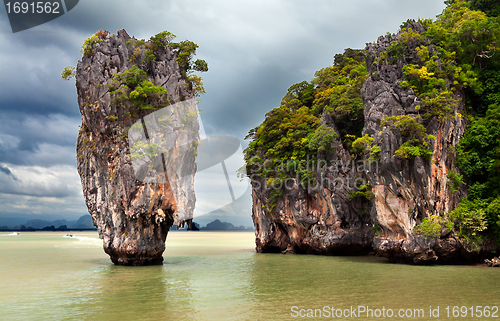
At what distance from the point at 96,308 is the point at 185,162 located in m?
13.7

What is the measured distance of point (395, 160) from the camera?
22.7 metres

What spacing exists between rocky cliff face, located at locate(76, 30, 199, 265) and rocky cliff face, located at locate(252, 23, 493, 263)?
1254cm

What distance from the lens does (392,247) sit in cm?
2319

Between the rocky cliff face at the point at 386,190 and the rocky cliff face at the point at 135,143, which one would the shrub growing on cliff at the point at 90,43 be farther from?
the rocky cliff face at the point at 386,190

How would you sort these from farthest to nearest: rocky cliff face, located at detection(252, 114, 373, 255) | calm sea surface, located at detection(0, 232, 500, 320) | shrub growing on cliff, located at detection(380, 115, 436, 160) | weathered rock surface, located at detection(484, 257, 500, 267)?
rocky cliff face, located at detection(252, 114, 373, 255)
shrub growing on cliff, located at detection(380, 115, 436, 160)
weathered rock surface, located at detection(484, 257, 500, 267)
calm sea surface, located at detection(0, 232, 500, 320)

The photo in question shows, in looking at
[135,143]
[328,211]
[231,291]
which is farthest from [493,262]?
[135,143]

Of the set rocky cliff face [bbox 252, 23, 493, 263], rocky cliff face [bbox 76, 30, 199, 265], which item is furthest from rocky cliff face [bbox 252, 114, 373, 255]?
rocky cliff face [bbox 76, 30, 199, 265]

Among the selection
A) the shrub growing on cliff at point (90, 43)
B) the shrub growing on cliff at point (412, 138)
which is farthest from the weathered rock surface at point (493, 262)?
the shrub growing on cliff at point (90, 43)

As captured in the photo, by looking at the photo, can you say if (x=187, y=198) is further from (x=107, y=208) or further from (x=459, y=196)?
(x=459, y=196)

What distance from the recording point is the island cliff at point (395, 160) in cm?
2173

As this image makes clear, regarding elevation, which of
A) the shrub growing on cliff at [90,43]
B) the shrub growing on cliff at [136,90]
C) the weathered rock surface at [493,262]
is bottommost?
the weathered rock surface at [493,262]

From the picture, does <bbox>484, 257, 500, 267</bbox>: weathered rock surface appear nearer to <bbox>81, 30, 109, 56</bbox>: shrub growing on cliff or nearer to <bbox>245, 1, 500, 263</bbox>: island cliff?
<bbox>245, 1, 500, 263</bbox>: island cliff

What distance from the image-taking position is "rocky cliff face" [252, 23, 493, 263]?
21922mm

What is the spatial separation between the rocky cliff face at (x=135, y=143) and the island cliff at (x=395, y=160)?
1170 cm
